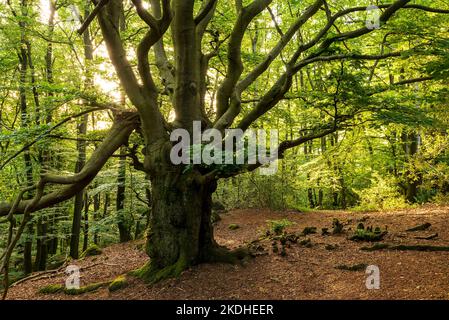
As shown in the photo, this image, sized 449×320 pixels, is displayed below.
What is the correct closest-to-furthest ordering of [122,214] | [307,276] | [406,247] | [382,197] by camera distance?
[307,276] < [406,247] < [122,214] < [382,197]

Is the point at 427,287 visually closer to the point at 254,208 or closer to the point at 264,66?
the point at 264,66

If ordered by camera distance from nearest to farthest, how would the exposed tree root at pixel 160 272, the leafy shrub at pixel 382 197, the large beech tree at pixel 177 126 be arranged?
the large beech tree at pixel 177 126
the exposed tree root at pixel 160 272
the leafy shrub at pixel 382 197

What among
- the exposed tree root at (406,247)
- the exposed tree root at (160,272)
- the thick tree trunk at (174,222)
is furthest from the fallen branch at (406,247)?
the exposed tree root at (160,272)

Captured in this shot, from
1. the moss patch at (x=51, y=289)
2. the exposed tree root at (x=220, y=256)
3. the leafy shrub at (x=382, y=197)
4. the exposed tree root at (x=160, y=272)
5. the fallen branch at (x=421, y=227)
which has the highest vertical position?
the leafy shrub at (x=382, y=197)

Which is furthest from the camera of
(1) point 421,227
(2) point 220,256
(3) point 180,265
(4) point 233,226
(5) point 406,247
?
(4) point 233,226

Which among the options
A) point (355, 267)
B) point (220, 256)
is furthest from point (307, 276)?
point (220, 256)

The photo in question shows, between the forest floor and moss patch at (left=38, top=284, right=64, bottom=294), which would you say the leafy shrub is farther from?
moss patch at (left=38, top=284, right=64, bottom=294)

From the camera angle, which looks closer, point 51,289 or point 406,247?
point 406,247

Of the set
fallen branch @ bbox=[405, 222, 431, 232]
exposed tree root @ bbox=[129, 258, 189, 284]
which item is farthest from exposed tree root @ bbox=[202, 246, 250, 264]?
fallen branch @ bbox=[405, 222, 431, 232]

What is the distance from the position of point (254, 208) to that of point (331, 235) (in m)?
6.11

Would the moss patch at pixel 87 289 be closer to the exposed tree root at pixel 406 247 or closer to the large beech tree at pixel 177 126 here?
the large beech tree at pixel 177 126

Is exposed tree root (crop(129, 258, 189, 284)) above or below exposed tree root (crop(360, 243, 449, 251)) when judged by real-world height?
below

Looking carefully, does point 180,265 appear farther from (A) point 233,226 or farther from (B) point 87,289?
(A) point 233,226

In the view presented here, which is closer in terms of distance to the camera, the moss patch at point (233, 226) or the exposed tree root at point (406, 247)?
the exposed tree root at point (406, 247)
